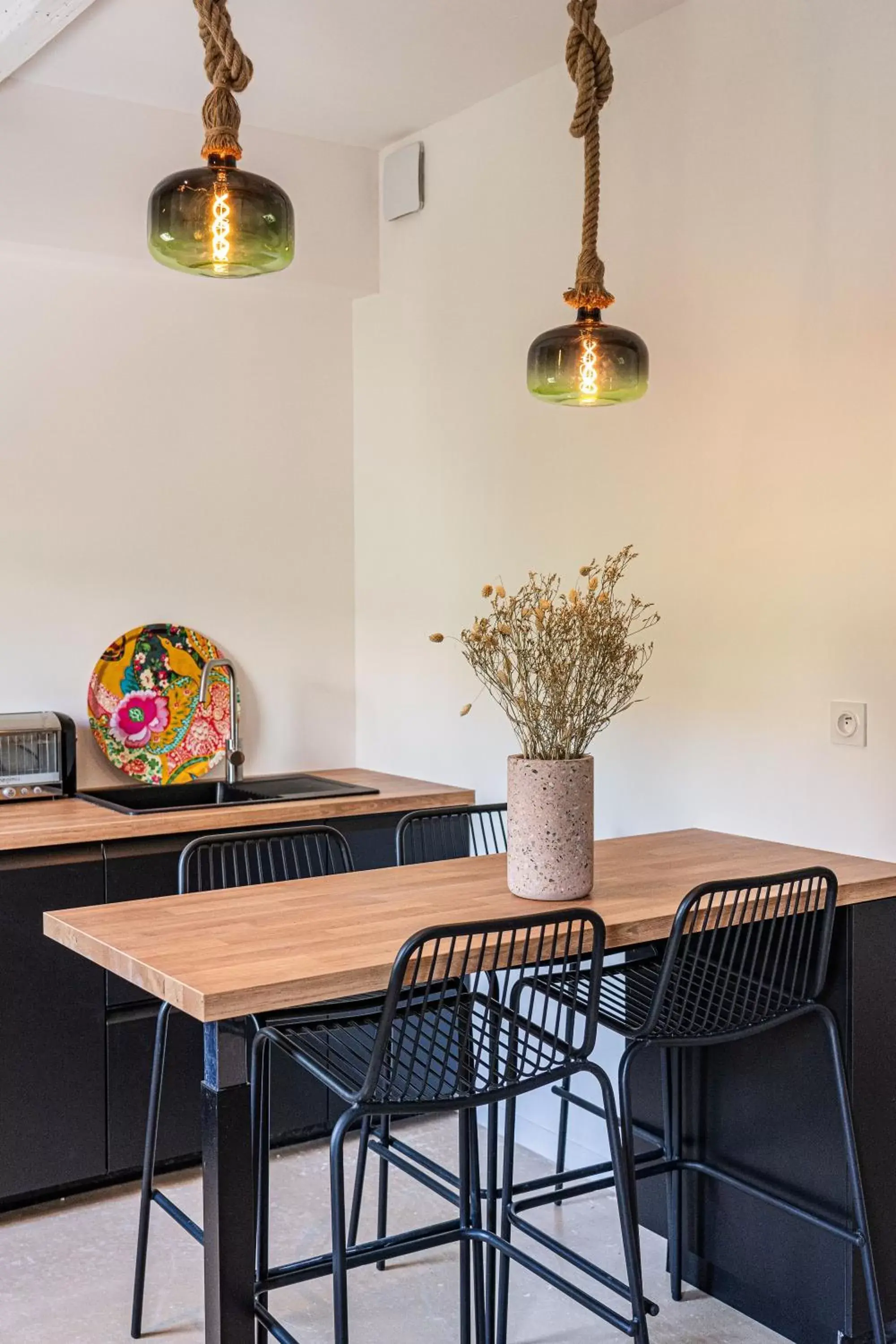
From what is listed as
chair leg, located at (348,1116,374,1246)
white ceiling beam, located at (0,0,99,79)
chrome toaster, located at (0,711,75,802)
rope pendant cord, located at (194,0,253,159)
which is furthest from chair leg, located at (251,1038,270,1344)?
white ceiling beam, located at (0,0,99,79)

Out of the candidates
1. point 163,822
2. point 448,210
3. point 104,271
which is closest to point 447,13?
point 448,210

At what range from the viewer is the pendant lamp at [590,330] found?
231cm

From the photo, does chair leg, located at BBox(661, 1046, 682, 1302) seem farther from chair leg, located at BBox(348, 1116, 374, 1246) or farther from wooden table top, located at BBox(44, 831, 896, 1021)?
chair leg, located at BBox(348, 1116, 374, 1246)

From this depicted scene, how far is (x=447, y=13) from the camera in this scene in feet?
9.79

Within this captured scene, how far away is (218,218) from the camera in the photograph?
193 centimetres

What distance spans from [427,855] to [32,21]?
6.86 feet

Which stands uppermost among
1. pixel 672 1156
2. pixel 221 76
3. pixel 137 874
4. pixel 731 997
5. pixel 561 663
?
pixel 221 76

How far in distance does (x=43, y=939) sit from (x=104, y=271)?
6.10ft

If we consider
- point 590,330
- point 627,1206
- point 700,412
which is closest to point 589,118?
point 590,330

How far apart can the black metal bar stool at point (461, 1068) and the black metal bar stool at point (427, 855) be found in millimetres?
86

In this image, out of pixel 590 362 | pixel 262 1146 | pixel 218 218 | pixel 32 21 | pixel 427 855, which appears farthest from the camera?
pixel 427 855

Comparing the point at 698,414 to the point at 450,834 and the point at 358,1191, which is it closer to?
the point at 450,834

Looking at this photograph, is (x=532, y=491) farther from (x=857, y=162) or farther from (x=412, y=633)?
Result: (x=857, y=162)

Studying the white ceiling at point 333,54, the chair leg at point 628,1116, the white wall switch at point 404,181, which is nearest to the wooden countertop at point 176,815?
the chair leg at point 628,1116
